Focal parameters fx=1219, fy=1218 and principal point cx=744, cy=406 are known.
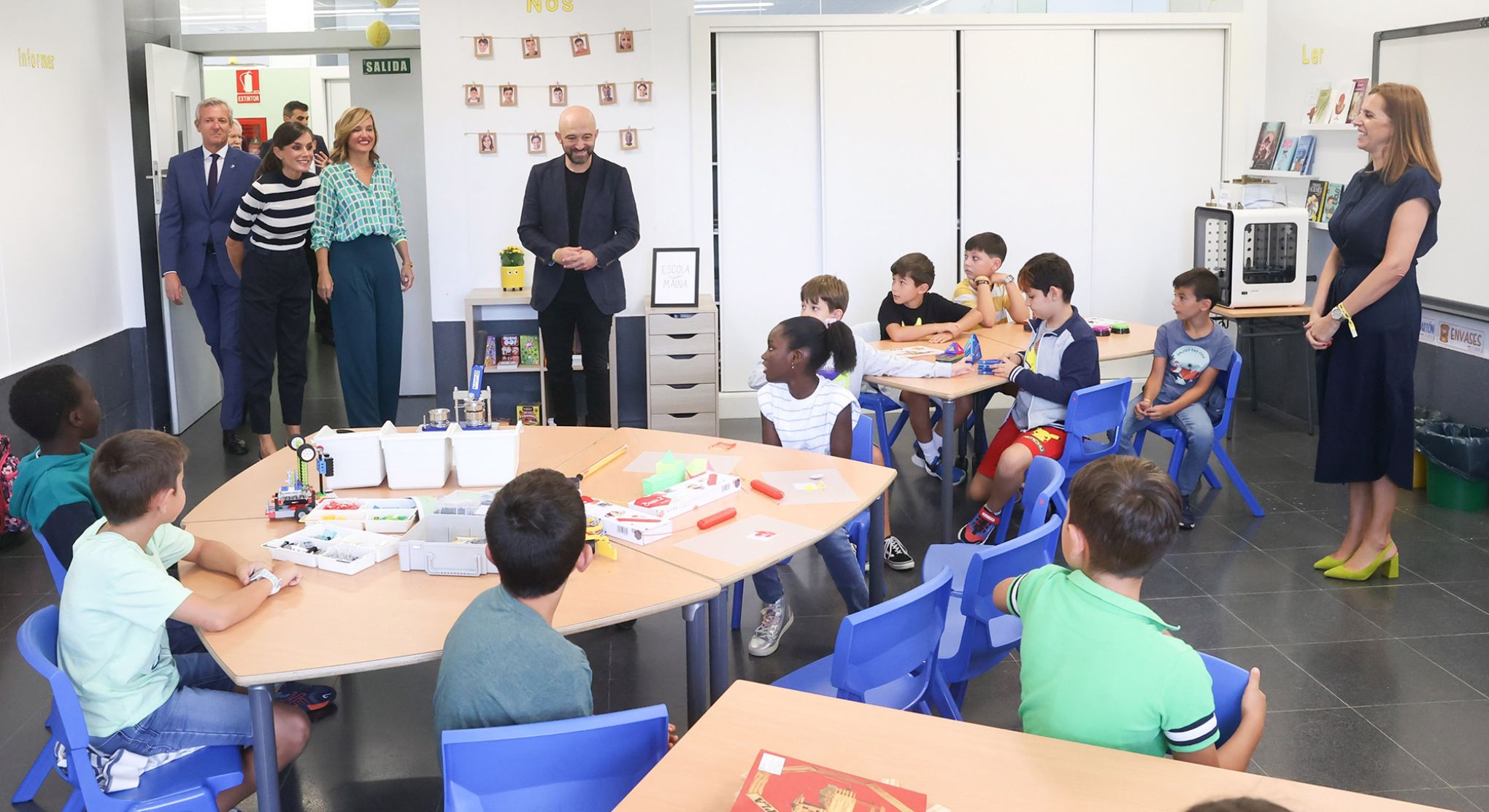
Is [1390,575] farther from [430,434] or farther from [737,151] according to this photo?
[737,151]

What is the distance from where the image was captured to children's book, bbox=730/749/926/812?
1.64 m

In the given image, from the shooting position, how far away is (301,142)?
5637 mm

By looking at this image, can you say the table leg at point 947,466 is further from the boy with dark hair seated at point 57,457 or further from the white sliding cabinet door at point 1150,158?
the white sliding cabinet door at point 1150,158

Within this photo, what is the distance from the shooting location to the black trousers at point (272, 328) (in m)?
5.85

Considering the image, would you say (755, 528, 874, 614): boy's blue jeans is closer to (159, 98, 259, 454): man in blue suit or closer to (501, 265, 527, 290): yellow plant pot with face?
(501, 265, 527, 290): yellow plant pot with face

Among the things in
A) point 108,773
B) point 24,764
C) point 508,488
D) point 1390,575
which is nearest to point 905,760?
point 508,488

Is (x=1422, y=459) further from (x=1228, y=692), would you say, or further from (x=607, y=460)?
(x=1228, y=692)

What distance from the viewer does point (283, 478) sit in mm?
3537

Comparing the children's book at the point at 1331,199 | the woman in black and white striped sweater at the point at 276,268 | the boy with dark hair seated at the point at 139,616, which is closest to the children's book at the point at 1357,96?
the children's book at the point at 1331,199

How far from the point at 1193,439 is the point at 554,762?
4.13m

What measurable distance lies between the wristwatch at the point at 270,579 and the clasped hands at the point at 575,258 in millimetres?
3305

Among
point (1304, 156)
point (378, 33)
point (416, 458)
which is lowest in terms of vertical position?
point (416, 458)

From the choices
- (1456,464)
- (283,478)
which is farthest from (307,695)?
(1456,464)

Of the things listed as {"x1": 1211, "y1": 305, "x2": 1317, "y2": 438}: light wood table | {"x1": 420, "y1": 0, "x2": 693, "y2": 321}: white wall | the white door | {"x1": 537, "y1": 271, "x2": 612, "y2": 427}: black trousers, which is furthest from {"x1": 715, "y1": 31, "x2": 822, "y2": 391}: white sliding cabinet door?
the white door
